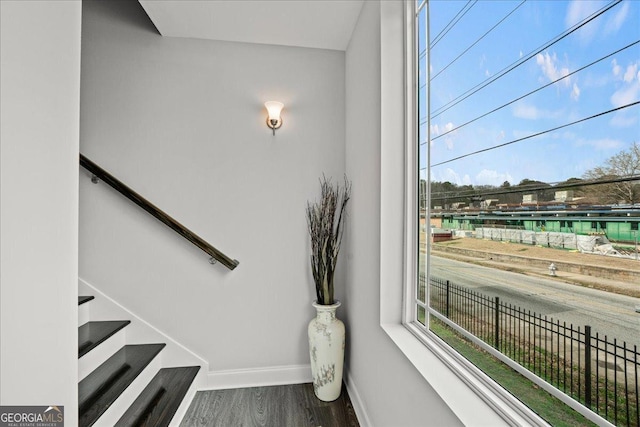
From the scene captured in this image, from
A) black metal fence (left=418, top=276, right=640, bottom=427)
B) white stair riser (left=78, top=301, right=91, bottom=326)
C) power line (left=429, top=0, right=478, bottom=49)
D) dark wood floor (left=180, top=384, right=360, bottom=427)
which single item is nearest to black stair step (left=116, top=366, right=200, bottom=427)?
dark wood floor (left=180, top=384, right=360, bottom=427)

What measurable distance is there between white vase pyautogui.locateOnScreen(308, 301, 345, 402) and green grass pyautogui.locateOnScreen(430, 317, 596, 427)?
99cm

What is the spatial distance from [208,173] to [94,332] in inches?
50.8

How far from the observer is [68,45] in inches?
48.1

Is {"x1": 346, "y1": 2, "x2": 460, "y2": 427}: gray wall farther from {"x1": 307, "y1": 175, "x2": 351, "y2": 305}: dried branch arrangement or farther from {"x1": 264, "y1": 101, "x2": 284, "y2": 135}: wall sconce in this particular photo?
{"x1": 264, "y1": 101, "x2": 284, "y2": 135}: wall sconce

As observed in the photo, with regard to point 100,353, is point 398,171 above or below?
above

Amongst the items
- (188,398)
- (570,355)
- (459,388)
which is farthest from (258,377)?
(570,355)

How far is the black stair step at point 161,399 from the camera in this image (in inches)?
69.3

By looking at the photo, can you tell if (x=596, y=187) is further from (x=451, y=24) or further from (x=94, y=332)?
(x=94, y=332)

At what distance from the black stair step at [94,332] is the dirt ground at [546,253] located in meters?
2.09

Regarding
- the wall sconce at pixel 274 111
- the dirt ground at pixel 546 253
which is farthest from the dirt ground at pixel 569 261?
the wall sconce at pixel 274 111

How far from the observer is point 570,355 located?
75 centimetres

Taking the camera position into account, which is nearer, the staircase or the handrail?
the staircase

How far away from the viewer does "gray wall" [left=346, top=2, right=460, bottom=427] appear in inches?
54.1

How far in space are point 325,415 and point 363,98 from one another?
6.62ft
